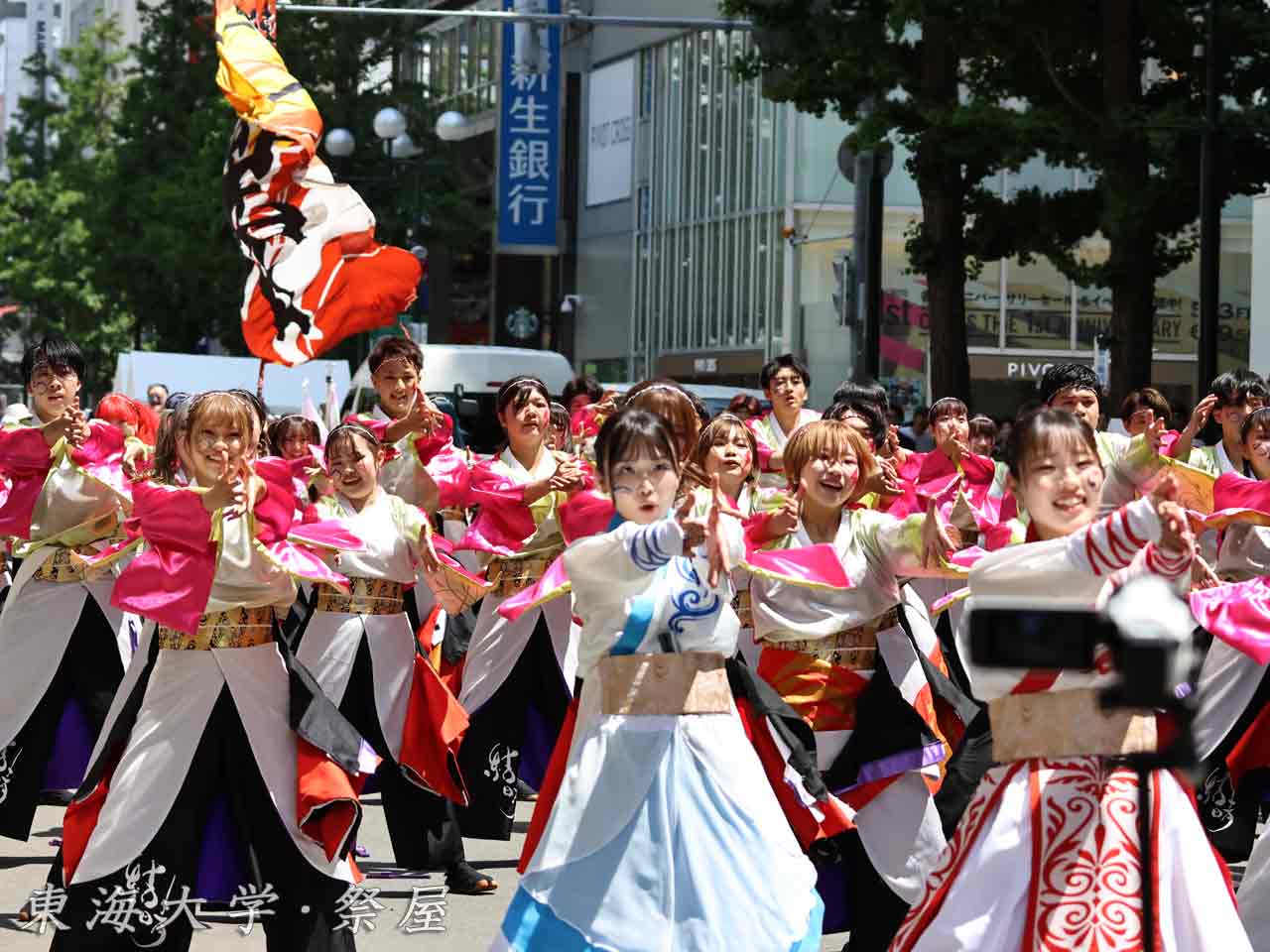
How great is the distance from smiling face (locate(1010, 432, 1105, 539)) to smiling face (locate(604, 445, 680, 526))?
951mm

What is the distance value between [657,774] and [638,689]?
21cm

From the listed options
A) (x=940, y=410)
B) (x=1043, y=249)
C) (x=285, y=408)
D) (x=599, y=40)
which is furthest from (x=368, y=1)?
(x=940, y=410)

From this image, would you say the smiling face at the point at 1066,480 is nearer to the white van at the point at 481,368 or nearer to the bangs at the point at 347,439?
the bangs at the point at 347,439

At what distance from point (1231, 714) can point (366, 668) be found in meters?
2.91

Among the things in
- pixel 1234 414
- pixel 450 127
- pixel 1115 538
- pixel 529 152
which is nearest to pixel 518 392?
pixel 1234 414

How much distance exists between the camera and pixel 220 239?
3991 cm

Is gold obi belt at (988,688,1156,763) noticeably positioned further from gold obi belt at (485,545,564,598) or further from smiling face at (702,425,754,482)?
gold obi belt at (485,545,564,598)

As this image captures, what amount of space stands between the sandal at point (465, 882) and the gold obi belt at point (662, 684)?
9.69ft

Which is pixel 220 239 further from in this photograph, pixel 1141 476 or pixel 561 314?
pixel 1141 476

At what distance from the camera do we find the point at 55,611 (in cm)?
967

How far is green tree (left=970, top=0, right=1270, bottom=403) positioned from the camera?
1864cm

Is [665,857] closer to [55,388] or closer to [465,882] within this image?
[465,882]

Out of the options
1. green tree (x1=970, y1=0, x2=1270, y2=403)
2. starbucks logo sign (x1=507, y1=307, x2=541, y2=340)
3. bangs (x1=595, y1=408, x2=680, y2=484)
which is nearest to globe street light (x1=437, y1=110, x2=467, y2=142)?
green tree (x1=970, y1=0, x2=1270, y2=403)

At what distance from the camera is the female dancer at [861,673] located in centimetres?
691
